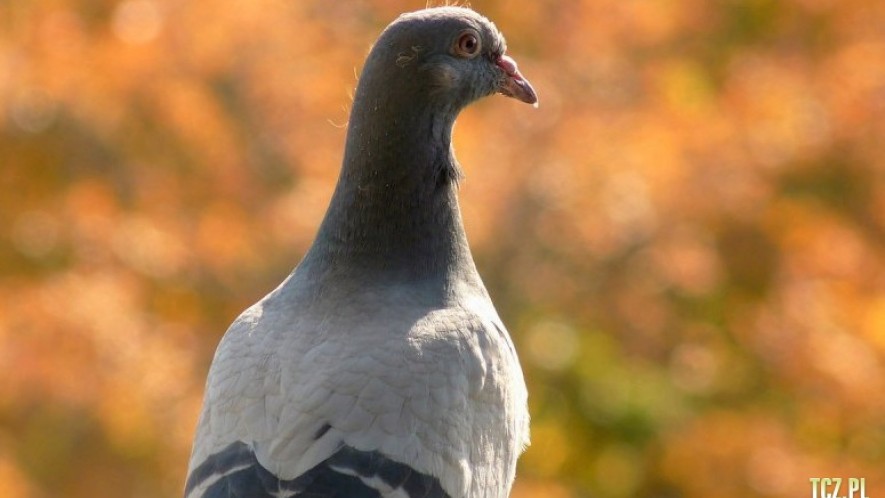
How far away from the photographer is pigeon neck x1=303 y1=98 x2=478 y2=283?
165 inches

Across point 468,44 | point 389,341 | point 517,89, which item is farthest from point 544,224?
point 389,341

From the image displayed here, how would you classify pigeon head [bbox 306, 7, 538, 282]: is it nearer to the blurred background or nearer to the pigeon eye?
the pigeon eye

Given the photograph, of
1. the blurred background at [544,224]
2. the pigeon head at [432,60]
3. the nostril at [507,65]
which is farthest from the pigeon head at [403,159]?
the blurred background at [544,224]

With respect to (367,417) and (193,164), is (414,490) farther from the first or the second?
(193,164)

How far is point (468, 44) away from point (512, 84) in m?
0.27

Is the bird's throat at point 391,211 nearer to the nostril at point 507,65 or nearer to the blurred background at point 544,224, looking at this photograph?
the nostril at point 507,65

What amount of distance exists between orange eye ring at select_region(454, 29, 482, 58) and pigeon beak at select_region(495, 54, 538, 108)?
143 millimetres

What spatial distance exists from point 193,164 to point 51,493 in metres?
1.82

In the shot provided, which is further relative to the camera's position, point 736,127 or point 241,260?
point 736,127

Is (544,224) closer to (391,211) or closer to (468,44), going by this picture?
(468,44)

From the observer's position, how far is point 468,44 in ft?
14.3

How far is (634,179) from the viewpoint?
7.57 metres

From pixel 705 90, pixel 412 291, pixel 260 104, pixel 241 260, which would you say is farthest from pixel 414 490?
pixel 705 90

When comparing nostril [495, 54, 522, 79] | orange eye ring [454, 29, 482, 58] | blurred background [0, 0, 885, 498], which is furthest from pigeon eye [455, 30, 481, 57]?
blurred background [0, 0, 885, 498]
